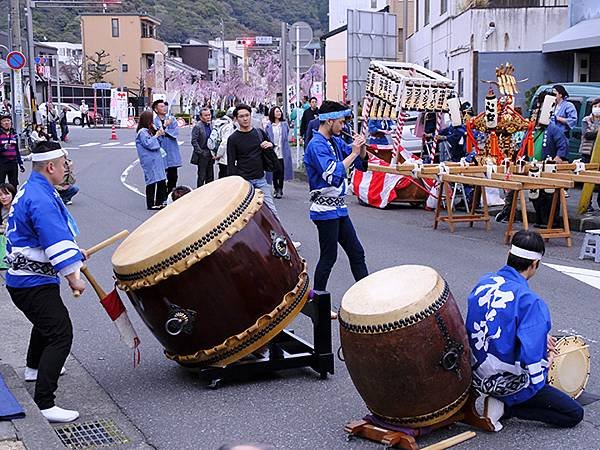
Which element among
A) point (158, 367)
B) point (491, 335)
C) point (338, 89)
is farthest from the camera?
point (338, 89)

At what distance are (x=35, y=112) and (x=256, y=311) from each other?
95.9ft

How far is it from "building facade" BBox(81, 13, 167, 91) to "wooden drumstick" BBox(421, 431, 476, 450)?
3104 inches

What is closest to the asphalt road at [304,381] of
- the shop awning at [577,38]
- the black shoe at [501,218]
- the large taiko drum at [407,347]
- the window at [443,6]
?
the large taiko drum at [407,347]

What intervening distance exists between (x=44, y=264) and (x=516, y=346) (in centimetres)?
280

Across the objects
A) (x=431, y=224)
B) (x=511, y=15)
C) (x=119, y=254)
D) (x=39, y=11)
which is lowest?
(x=431, y=224)

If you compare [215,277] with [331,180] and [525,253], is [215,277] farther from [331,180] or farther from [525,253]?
[331,180]

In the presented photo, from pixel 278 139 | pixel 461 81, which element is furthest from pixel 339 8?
pixel 278 139

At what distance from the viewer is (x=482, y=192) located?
494 inches

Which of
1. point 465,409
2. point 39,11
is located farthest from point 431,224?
point 39,11

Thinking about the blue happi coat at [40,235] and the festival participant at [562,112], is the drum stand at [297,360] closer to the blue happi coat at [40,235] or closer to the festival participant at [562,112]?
the blue happi coat at [40,235]

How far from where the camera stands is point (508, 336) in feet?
15.0

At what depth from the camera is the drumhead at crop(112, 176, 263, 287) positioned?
16.8ft

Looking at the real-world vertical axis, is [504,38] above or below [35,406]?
above

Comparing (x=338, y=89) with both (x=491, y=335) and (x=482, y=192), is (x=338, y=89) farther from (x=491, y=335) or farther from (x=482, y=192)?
(x=491, y=335)
